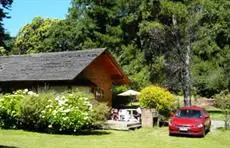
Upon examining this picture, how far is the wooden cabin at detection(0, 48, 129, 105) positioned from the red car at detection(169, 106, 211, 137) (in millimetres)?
8018

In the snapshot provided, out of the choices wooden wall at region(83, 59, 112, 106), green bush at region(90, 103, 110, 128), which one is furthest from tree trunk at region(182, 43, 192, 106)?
green bush at region(90, 103, 110, 128)

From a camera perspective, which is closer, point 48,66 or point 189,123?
point 189,123

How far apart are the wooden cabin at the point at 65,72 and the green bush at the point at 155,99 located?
456 centimetres

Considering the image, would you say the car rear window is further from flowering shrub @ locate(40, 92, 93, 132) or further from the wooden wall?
Result: the wooden wall

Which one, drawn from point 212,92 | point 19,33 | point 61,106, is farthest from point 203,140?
point 19,33

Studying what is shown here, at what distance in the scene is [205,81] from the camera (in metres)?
A: 49.4

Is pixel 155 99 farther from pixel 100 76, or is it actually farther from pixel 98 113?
pixel 100 76

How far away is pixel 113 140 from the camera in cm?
2377

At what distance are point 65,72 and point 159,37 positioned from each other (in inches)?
511

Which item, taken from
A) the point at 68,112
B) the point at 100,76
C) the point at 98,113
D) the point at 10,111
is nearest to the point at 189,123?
the point at 98,113

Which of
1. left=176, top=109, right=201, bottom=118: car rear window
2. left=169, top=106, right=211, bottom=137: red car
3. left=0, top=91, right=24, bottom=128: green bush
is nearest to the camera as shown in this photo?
left=169, top=106, right=211, bottom=137: red car

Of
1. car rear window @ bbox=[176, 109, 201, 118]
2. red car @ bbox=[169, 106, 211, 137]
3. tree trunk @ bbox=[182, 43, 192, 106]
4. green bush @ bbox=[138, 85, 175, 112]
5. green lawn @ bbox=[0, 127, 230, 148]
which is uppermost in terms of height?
tree trunk @ bbox=[182, 43, 192, 106]

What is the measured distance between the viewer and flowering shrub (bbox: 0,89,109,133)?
2598 cm

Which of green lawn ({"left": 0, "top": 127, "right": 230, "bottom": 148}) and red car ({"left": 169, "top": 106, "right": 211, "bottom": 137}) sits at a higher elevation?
red car ({"left": 169, "top": 106, "right": 211, "bottom": 137})
